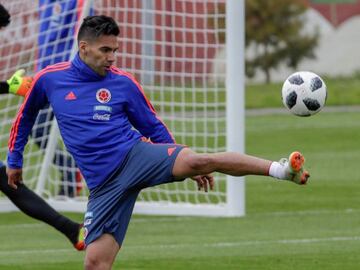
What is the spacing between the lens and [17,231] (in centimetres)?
1273

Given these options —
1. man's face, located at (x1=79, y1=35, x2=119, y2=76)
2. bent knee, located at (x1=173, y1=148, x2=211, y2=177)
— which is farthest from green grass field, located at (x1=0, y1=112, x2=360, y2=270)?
man's face, located at (x1=79, y1=35, x2=119, y2=76)

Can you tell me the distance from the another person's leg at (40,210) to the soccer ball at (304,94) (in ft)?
7.98

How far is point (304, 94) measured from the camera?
893cm

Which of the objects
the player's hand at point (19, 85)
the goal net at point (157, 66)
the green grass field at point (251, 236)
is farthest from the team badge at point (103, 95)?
the goal net at point (157, 66)

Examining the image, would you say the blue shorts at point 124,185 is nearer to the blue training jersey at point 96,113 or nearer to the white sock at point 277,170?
the blue training jersey at point 96,113

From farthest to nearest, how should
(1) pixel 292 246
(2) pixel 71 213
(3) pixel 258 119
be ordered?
(3) pixel 258 119 < (2) pixel 71 213 < (1) pixel 292 246

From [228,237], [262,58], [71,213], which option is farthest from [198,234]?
[262,58]

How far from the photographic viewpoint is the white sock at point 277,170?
7.84 m

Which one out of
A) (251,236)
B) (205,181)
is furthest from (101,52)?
(251,236)

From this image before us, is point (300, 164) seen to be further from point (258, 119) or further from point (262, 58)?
point (262, 58)

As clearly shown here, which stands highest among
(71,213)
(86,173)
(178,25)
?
(178,25)

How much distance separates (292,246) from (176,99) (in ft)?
12.4

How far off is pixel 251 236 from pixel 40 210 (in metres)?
2.16

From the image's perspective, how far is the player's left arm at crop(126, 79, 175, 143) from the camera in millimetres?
8648
